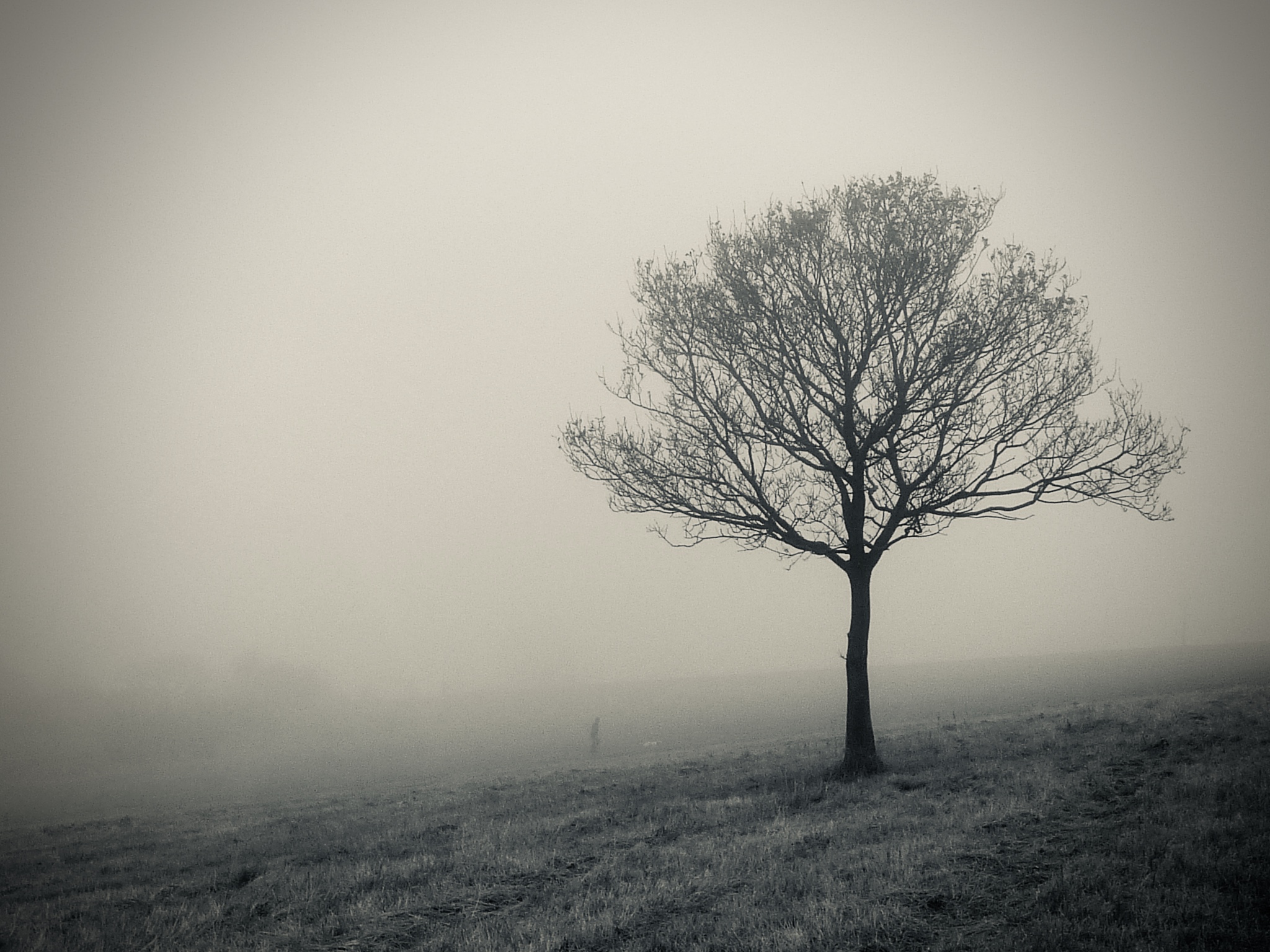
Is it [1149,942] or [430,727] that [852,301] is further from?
[430,727]

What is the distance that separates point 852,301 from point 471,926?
15.9 meters

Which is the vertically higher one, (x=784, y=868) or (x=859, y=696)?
(x=859, y=696)

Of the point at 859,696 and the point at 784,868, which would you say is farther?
the point at 859,696

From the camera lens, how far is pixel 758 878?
8.71m

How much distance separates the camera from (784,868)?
29.9 ft

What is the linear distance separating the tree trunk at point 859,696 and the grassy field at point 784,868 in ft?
3.02

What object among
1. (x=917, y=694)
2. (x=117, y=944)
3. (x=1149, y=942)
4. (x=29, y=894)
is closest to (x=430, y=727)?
(x=917, y=694)

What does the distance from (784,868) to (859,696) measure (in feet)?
26.1

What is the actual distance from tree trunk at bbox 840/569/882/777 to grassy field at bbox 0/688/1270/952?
920 millimetres

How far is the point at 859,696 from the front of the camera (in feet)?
53.1

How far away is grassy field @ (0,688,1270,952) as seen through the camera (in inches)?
267

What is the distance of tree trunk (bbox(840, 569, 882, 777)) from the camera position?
15.8 metres

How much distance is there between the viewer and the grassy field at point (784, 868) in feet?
22.3

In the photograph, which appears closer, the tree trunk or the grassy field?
the grassy field
